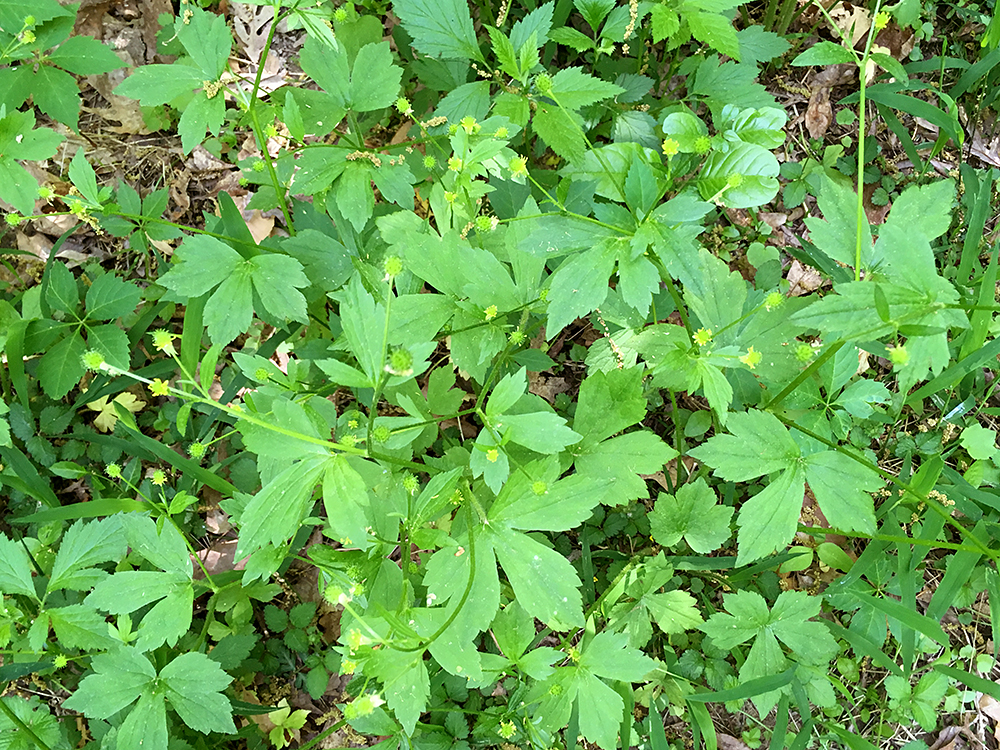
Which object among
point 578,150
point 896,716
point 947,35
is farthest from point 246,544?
point 947,35

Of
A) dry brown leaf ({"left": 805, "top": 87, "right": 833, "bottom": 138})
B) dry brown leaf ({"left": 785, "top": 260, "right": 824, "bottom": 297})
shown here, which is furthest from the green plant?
dry brown leaf ({"left": 785, "top": 260, "right": 824, "bottom": 297})

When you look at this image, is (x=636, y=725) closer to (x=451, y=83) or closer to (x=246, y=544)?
(x=246, y=544)

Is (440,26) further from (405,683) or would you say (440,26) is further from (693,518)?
(405,683)

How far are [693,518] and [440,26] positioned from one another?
75.6 inches

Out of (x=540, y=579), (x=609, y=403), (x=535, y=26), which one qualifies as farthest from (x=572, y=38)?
(x=540, y=579)

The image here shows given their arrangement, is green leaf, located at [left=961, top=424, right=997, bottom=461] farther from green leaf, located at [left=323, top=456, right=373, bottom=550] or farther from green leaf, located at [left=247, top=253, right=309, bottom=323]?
green leaf, located at [left=247, top=253, right=309, bottom=323]

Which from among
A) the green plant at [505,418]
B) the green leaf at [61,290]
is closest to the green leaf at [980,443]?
the green plant at [505,418]

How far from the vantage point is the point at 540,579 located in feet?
5.68

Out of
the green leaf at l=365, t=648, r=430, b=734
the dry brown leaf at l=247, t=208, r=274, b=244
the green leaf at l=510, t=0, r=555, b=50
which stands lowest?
the green leaf at l=365, t=648, r=430, b=734

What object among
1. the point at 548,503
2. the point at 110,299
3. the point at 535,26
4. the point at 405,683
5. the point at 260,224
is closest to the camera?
the point at 405,683

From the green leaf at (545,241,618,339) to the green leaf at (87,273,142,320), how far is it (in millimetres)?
1767

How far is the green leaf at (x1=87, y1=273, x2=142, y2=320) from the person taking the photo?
8.29ft

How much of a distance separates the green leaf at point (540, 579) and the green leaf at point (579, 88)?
4.43 feet

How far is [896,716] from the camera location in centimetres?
247
